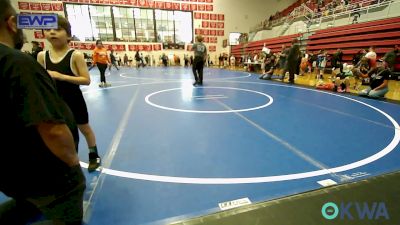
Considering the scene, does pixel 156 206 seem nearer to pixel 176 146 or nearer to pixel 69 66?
pixel 176 146

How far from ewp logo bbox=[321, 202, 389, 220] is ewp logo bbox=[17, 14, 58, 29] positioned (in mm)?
2341

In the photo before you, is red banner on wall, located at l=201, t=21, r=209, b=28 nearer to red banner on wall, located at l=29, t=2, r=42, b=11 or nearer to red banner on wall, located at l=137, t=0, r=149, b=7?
red banner on wall, located at l=137, t=0, r=149, b=7

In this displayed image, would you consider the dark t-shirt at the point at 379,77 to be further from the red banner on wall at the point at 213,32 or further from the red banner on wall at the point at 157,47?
the red banner on wall at the point at 157,47

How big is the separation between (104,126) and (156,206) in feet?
8.13

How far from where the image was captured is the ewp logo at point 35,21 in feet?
4.17

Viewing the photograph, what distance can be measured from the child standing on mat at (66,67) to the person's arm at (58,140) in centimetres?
101

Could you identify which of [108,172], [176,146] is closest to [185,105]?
[176,146]

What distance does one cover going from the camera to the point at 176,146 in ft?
10.1

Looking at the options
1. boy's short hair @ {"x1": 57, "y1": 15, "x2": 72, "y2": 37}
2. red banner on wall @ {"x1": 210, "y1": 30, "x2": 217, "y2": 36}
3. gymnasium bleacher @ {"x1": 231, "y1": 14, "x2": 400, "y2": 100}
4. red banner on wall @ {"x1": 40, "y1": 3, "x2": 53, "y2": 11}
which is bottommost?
boy's short hair @ {"x1": 57, "y1": 15, "x2": 72, "y2": 37}

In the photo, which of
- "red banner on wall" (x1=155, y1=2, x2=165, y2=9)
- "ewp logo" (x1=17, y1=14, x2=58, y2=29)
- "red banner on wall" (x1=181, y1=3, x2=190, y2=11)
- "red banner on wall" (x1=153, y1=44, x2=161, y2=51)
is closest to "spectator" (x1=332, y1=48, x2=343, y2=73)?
"ewp logo" (x1=17, y1=14, x2=58, y2=29)

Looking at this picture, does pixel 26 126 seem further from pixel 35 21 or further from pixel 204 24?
pixel 204 24

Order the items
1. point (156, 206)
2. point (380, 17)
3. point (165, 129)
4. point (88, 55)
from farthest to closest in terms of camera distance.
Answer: point (88, 55)
point (380, 17)
point (165, 129)
point (156, 206)

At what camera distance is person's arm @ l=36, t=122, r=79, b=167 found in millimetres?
1225

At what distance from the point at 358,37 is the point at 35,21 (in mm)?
15841
